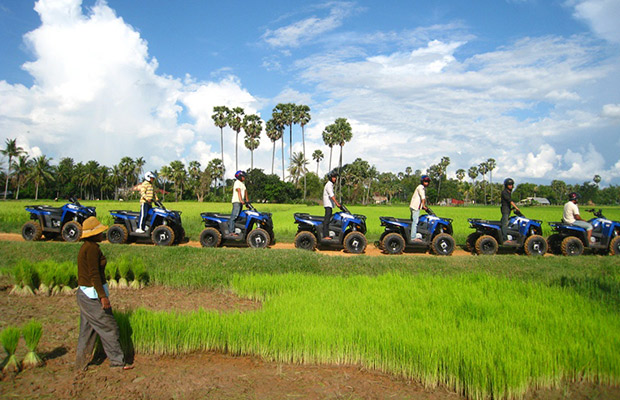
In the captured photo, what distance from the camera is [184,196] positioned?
249 feet

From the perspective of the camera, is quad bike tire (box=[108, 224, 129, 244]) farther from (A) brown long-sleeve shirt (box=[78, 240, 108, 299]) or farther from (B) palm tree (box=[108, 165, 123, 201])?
(B) palm tree (box=[108, 165, 123, 201])

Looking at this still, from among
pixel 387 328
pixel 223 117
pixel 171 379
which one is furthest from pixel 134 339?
pixel 223 117

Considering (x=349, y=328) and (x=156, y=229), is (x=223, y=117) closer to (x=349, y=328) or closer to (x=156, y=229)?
(x=156, y=229)

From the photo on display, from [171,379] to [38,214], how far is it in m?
10.0

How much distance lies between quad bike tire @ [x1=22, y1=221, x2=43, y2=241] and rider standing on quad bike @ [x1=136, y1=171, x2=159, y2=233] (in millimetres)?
3026

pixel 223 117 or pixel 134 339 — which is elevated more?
pixel 223 117

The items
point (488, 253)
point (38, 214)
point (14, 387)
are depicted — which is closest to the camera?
point (14, 387)

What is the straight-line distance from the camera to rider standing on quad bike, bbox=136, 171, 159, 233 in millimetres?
9883

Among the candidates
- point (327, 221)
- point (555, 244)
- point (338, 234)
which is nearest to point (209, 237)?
point (327, 221)

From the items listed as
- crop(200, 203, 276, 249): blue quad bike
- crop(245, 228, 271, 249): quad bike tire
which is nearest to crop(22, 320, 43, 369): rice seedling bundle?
crop(200, 203, 276, 249): blue quad bike

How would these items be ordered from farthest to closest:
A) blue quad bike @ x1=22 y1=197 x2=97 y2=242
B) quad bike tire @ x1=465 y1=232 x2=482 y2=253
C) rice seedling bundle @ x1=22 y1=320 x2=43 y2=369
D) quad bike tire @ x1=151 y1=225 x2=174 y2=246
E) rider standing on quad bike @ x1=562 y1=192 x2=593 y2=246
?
1. blue quad bike @ x1=22 y1=197 x2=97 y2=242
2. quad bike tire @ x1=465 y1=232 x2=482 y2=253
3. quad bike tire @ x1=151 y1=225 x2=174 y2=246
4. rider standing on quad bike @ x1=562 y1=192 x2=593 y2=246
5. rice seedling bundle @ x1=22 y1=320 x2=43 y2=369

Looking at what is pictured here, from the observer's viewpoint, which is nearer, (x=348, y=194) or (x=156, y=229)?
(x=156, y=229)

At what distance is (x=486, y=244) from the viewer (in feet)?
33.6

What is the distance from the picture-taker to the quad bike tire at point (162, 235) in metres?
10.4
